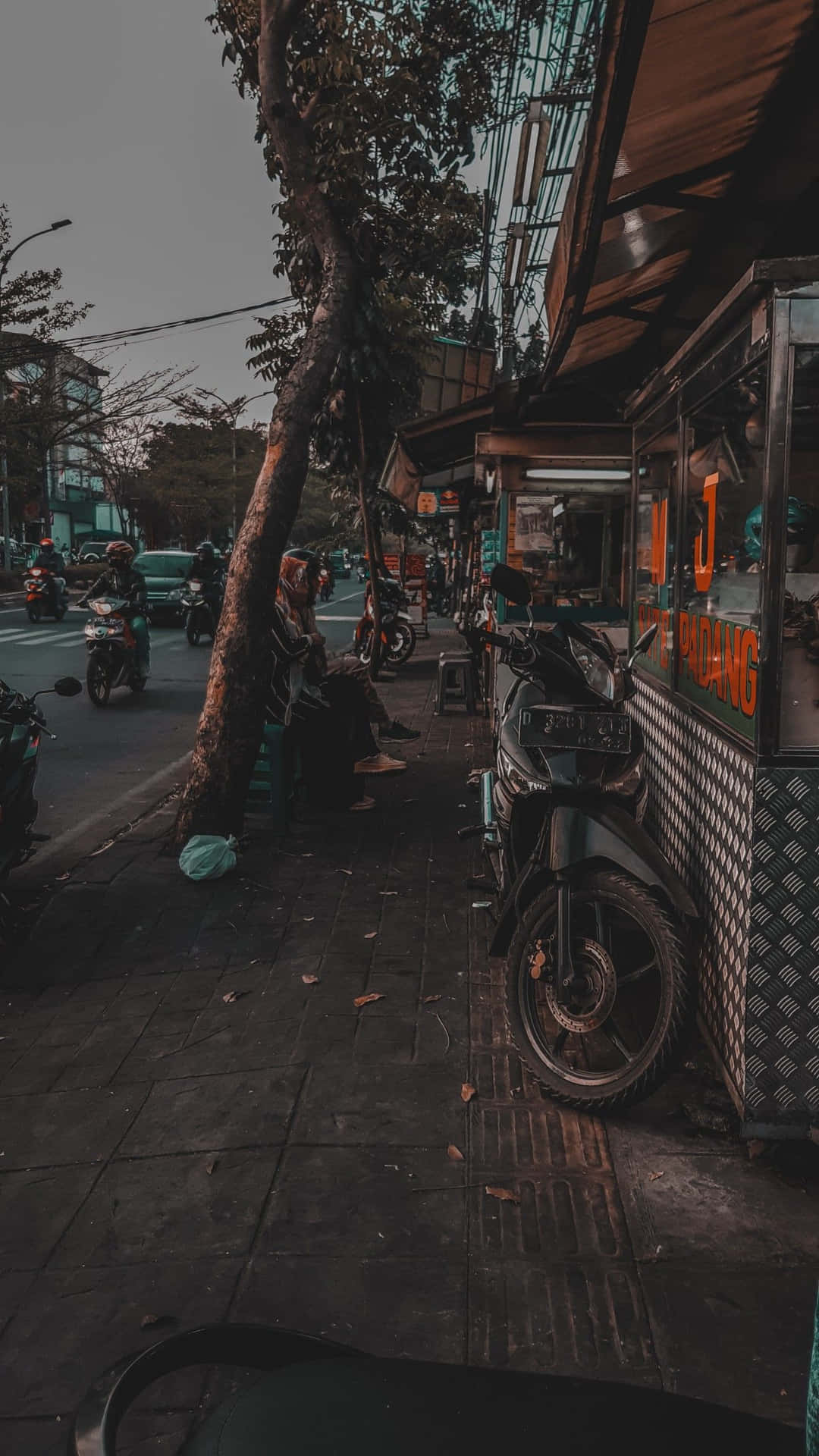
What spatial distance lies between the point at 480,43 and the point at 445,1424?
1061 centimetres

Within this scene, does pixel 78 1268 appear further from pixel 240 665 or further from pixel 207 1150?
pixel 240 665

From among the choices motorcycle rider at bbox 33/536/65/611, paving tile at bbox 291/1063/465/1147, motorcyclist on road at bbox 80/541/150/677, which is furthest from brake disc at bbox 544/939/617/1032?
motorcycle rider at bbox 33/536/65/611

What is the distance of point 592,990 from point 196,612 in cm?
1657

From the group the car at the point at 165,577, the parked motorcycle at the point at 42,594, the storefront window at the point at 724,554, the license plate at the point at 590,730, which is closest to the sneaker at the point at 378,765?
the storefront window at the point at 724,554

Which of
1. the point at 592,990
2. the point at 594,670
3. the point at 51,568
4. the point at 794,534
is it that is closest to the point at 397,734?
the point at 594,670

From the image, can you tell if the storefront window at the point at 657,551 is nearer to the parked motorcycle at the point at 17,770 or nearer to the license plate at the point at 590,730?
the license plate at the point at 590,730

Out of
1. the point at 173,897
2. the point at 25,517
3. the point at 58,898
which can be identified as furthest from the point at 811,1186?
the point at 25,517

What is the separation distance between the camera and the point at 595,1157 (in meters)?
3.13

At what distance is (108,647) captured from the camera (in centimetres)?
1264

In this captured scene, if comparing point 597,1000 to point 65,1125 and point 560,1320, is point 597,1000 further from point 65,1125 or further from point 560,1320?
point 65,1125

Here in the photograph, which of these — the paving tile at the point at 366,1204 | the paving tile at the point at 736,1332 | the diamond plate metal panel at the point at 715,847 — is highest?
the diamond plate metal panel at the point at 715,847

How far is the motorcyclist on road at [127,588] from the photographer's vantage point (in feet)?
43.3

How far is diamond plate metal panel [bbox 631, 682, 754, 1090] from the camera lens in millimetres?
3109

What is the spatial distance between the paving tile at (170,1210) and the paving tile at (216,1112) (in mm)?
75
